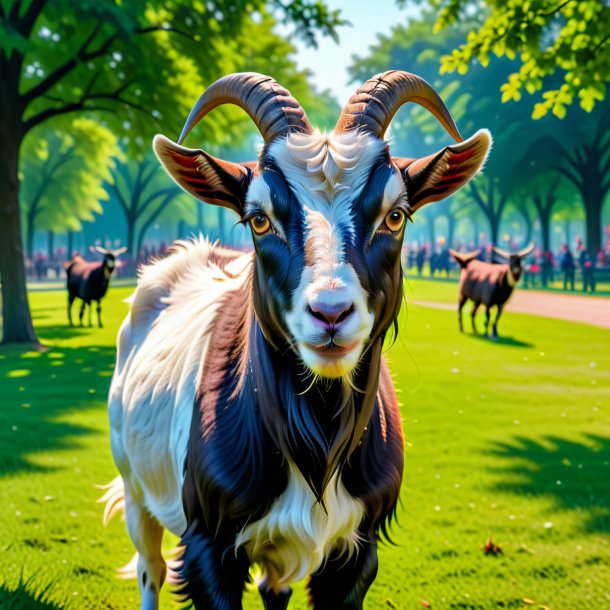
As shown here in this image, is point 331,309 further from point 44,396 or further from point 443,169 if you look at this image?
point 44,396

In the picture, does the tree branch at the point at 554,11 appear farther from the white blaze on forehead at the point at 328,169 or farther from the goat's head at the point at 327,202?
the white blaze on forehead at the point at 328,169

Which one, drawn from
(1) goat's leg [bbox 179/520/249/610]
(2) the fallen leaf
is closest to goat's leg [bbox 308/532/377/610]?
(1) goat's leg [bbox 179/520/249/610]

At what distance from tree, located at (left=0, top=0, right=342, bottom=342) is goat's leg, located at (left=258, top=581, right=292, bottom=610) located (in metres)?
12.8

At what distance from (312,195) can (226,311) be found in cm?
96

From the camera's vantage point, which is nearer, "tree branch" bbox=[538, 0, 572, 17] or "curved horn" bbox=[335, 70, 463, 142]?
"curved horn" bbox=[335, 70, 463, 142]

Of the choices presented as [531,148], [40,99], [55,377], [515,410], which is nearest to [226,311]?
[515,410]

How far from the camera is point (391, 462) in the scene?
278 cm

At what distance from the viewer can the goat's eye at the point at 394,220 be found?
241cm

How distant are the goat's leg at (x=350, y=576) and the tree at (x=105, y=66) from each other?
12.8 metres

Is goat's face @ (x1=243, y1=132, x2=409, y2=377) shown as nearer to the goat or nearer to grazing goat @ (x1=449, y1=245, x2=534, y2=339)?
grazing goat @ (x1=449, y1=245, x2=534, y2=339)

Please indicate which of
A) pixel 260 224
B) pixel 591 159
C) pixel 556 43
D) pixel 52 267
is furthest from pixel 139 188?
pixel 260 224

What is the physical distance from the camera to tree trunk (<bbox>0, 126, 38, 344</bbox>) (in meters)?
14.4

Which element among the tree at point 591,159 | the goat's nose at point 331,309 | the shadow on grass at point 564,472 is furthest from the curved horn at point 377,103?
the tree at point 591,159

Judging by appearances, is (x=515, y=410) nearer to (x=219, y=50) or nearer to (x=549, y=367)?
(x=549, y=367)
